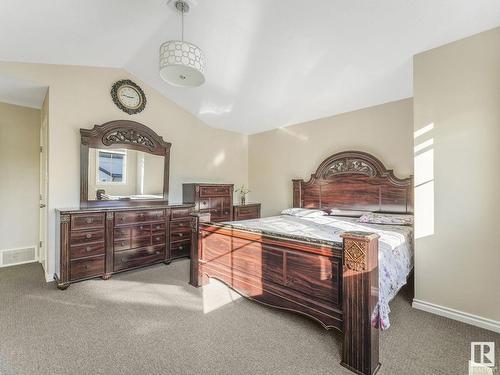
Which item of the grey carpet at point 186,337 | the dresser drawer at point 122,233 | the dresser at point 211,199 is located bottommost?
the grey carpet at point 186,337

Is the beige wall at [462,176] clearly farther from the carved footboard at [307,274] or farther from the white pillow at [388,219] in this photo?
the carved footboard at [307,274]

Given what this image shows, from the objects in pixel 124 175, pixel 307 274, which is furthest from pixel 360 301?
pixel 124 175

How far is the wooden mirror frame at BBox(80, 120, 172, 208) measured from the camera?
11.3 feet

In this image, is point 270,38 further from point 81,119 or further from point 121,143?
point 81,119

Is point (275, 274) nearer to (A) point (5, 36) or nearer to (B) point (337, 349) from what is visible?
(B) point (337, 349)

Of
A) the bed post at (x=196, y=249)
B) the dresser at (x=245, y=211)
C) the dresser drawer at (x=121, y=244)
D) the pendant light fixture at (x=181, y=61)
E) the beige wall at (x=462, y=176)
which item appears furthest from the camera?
the dresser at (x=245, y=211)

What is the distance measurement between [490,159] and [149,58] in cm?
406

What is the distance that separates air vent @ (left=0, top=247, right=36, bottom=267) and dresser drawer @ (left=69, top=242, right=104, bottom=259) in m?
1.77

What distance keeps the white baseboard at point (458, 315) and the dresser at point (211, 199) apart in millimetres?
3185

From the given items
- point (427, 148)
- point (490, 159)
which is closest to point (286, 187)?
point (427, 148)

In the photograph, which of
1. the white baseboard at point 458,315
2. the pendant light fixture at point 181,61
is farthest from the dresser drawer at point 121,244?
the white baseboard at point 458,315

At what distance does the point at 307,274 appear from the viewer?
80.3 inches

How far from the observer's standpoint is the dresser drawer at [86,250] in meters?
3.04

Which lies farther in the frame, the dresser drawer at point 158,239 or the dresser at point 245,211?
the dresser at point 245,211
